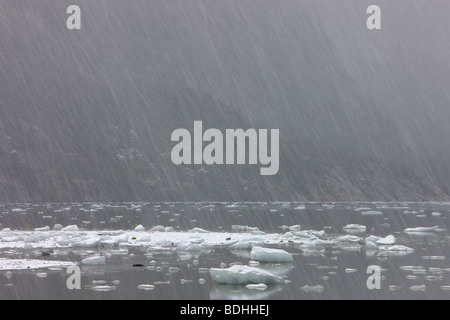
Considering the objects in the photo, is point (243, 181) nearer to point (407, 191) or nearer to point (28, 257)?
point (407, 191)

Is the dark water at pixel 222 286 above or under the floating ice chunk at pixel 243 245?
under

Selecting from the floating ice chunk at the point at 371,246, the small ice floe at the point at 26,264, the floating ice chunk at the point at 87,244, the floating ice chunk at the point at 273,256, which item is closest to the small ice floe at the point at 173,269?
the floating ice chunk at the point at 273,256

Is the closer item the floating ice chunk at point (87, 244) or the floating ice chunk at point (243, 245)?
the floating ice chunk at point (243, 245)

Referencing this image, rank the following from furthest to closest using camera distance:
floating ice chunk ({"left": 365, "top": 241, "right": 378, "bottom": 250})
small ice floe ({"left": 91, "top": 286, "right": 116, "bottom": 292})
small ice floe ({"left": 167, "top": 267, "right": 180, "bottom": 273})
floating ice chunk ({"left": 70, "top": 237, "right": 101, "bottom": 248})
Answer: floating ice chunk ({"left": 365, "top": 241, "right": 378, "bottom": 250}), floating ice chunk ({"left": 70, "top": 237, "right": 101, "bottom": 248}), small ice floe ({"left": 167, "top": 267, "right": 180, "bottom": 273}), small ice floe ({"left": 91, "top": 286, "right": 116, "bottom": 292})

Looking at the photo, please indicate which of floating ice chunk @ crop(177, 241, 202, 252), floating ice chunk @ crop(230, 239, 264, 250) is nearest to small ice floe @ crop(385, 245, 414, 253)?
floating ice chunk @ crop(230, 239, 264, 250)

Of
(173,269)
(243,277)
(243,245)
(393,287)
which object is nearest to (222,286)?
(243,277)

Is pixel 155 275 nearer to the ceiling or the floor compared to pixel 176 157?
nearer to the floor

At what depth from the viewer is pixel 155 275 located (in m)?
15.2

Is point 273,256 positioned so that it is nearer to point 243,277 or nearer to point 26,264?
point 243,277

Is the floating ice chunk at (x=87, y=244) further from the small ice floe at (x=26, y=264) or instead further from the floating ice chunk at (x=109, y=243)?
the small ice floe at (x=26, y=264)

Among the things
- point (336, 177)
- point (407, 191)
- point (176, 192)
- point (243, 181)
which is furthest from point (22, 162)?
point (407, 191)

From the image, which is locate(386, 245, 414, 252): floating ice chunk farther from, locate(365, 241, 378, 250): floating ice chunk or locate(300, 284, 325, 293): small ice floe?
locate(300, 284, 325, 293): small ice floe
